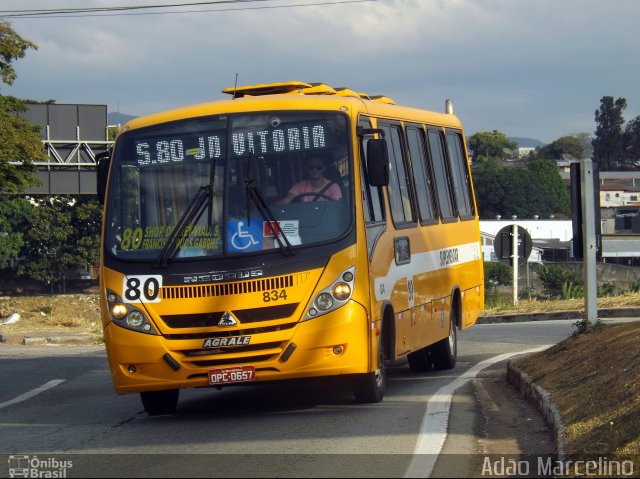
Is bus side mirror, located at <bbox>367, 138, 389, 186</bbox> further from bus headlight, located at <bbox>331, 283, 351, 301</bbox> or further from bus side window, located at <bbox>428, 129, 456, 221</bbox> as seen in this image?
bus side window, located at <bbox>428, 129, 456, 221</bbox>

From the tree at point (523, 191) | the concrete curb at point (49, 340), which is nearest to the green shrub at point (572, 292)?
the concrete curb at point (49, 340)

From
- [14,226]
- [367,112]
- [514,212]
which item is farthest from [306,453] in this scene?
[14,226]

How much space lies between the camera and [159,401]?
10.7 metres

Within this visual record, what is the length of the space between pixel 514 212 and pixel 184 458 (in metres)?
64.6

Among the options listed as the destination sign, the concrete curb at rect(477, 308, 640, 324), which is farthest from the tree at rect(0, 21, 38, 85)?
the destination sign

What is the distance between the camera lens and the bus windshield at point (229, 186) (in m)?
9.86

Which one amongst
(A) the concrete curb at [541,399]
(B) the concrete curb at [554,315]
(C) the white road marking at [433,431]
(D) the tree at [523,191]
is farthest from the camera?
(D) the tree at [523,191]

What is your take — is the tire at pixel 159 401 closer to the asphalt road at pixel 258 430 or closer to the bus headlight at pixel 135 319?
the asphalt road at pixel 258 430

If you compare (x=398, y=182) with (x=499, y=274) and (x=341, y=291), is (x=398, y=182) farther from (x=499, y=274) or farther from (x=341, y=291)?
(x=499, y=274)

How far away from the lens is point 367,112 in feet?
36.0

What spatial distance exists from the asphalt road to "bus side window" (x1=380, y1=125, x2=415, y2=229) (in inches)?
79.0

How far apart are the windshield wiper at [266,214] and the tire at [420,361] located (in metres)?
4.75

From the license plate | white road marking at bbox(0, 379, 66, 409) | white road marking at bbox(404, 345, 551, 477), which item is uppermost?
the license plate

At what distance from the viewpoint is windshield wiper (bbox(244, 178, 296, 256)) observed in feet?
31.8
